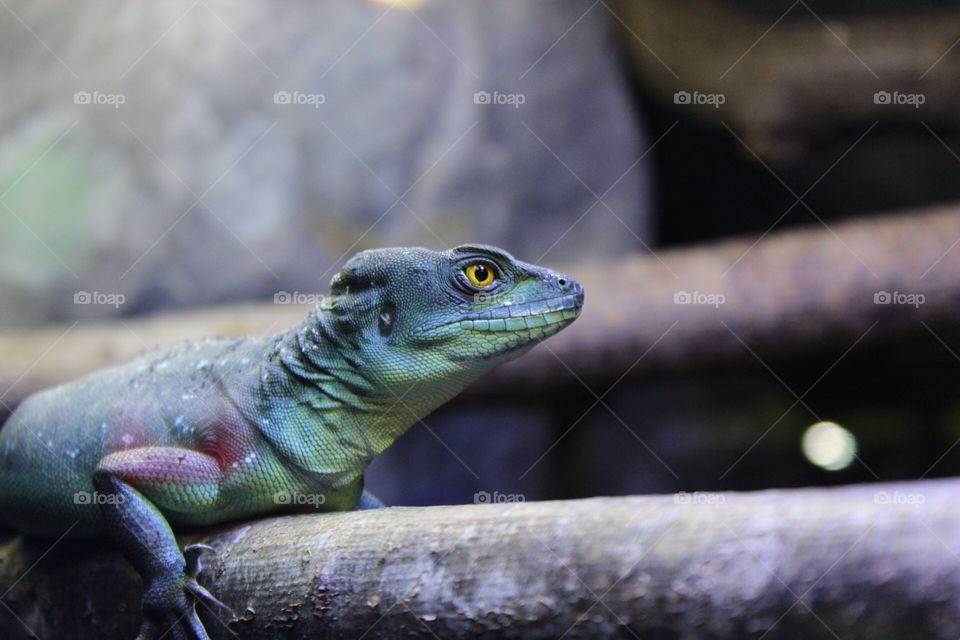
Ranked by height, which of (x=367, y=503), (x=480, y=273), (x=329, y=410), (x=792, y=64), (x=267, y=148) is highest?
(x=792, y=64)

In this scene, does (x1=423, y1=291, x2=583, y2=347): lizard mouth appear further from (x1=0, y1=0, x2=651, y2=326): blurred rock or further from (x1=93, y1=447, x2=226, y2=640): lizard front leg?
(x1=0, y1=0, x2=651, y2=326): blurred rock

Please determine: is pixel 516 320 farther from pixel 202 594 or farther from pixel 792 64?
pixel 792 64

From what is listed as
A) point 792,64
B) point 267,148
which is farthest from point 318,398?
point 792,64

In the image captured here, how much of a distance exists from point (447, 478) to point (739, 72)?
5220 millimetres

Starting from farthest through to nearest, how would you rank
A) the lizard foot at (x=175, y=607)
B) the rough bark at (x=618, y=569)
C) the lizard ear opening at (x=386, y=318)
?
the lizard ear opening at (x=386, y=318) < the lizard foot at (x=175, y=607) < the rough bark at (x=618, y=569)

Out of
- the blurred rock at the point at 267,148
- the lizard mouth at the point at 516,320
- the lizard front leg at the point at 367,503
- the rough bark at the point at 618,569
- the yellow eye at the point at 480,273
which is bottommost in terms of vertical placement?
the lizard front leg at the point at 367,503

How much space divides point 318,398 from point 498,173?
5806 millimetres

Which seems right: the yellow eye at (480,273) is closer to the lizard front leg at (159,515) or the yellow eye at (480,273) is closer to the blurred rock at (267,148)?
the lizard front leg at (159,515)

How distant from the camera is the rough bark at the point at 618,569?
2.00 m

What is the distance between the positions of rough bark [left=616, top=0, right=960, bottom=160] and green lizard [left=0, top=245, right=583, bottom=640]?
21.3ft

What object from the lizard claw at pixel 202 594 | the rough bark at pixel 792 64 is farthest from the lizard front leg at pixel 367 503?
the rough bark at pixel 792 64

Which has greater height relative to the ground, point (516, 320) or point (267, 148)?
point (267, 148)

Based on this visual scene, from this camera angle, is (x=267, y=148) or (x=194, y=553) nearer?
(x=194, y=553)

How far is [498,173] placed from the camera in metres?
8.88
